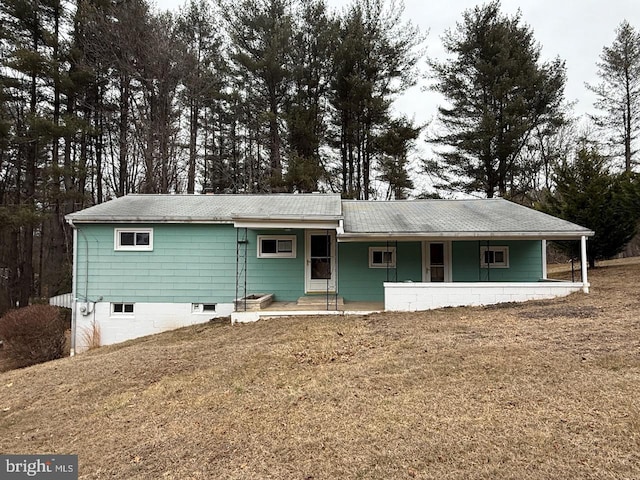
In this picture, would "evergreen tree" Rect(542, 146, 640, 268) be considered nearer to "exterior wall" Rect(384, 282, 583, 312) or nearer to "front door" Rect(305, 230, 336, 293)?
"exterior wall" Rect(384, 282, 583, 312)

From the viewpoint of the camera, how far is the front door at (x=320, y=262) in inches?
403

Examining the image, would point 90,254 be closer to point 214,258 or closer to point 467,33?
point 214,258

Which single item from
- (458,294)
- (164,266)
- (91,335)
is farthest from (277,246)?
(91,335)

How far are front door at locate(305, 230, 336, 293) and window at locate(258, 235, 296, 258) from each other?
45cm

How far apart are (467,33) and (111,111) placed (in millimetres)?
18315

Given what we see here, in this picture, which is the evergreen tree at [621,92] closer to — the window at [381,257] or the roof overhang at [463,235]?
the roof overhang at [463,235]

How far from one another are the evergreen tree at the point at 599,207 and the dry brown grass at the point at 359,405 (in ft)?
26.2

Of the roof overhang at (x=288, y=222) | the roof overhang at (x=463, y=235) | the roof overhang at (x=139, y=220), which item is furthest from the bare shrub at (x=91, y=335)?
the roof overhang at (x=463, y=235)

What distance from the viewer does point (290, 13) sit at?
1811 cm

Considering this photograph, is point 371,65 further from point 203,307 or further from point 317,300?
point 203,307

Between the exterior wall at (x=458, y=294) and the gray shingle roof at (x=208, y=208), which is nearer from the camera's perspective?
the exterior wall at (x=458, y=294)

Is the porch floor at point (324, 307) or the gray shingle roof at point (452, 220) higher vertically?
the gray shingle roof at point (452, 220)

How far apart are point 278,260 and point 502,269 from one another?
635 cm

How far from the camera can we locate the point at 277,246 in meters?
10.2
